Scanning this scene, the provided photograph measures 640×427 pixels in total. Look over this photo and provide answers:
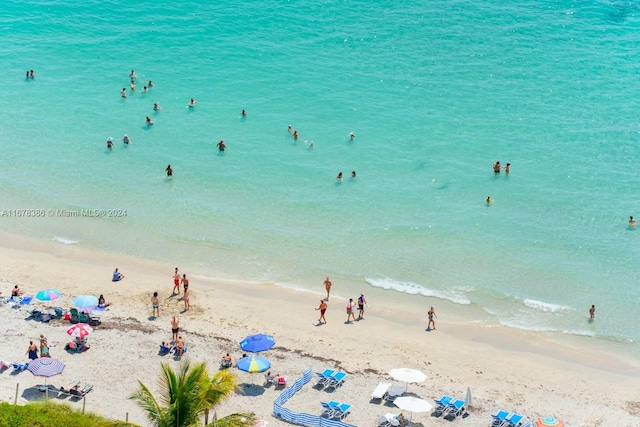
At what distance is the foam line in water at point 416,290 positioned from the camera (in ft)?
113

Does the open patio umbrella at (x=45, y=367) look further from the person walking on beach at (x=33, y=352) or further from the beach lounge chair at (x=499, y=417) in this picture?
the beach lounge chair at (x=499, y=417)

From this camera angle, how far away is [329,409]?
26.2 m

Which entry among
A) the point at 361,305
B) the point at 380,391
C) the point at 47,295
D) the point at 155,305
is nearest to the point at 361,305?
the point at 361,305

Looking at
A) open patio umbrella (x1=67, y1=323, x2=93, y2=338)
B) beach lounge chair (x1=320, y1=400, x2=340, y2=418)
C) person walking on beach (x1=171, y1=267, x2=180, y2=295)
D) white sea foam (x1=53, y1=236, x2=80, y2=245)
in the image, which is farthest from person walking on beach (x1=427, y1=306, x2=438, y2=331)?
white sea foam (x1=53, y1=236, x2=80, y2=245)

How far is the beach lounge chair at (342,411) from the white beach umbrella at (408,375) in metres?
2.09

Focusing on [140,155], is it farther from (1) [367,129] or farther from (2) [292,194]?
(1) [367,129]

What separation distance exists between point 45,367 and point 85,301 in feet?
17.1

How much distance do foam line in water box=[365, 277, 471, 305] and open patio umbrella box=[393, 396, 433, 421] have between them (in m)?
8.71

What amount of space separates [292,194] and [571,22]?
27109mm

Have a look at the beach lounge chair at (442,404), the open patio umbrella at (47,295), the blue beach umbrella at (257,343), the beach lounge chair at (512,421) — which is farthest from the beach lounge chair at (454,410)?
the open patio umbrella at (47,295)

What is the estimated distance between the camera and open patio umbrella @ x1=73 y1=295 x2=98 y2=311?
3077 centimetres

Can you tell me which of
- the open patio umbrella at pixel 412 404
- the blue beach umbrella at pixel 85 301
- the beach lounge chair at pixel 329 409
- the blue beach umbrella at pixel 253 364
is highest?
the blue beach umbrella at pixel 85 301

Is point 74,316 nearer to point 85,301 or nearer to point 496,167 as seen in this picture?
point 85,301

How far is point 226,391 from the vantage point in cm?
1983
